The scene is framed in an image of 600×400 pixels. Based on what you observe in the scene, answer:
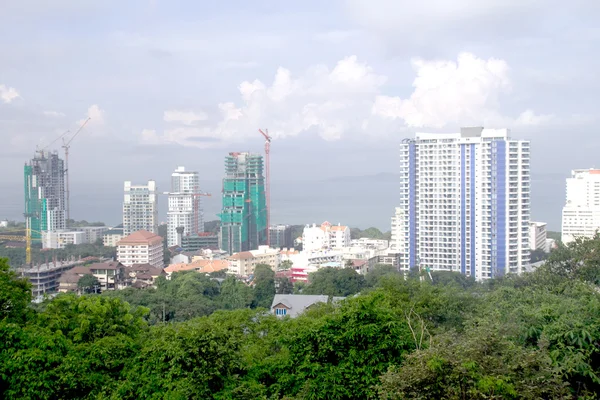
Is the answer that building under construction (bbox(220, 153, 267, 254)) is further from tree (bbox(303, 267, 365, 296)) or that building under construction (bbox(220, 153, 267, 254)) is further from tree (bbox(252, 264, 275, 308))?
tree (bbox(303, 267, 365, 296))

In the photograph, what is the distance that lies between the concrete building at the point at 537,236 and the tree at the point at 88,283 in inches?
664

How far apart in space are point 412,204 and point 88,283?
10.6 metres

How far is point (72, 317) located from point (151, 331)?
0.68 metres

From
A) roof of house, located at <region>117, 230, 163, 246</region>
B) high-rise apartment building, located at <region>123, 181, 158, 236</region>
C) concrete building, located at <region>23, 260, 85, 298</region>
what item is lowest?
concrete building, located at <region>23, 260, 85, 298</region>

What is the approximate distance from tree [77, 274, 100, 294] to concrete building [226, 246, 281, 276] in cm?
493

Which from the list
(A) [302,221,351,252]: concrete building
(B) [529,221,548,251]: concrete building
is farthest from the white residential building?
(A) [302,221,351,252]: concrete building

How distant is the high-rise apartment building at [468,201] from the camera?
18.4m

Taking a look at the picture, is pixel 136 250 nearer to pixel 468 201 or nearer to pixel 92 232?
pixel 92 232

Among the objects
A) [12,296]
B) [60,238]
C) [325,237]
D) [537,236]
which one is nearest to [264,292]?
[12,296]

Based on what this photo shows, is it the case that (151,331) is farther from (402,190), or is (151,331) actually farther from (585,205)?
(585,205)

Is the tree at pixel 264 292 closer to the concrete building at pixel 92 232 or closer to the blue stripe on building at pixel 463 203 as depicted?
the blue stripe on building at pixel 463 203

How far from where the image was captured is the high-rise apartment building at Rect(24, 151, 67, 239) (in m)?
31.0

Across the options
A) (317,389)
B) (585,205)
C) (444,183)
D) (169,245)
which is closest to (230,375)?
(317,389)

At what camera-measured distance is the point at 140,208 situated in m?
33.3
